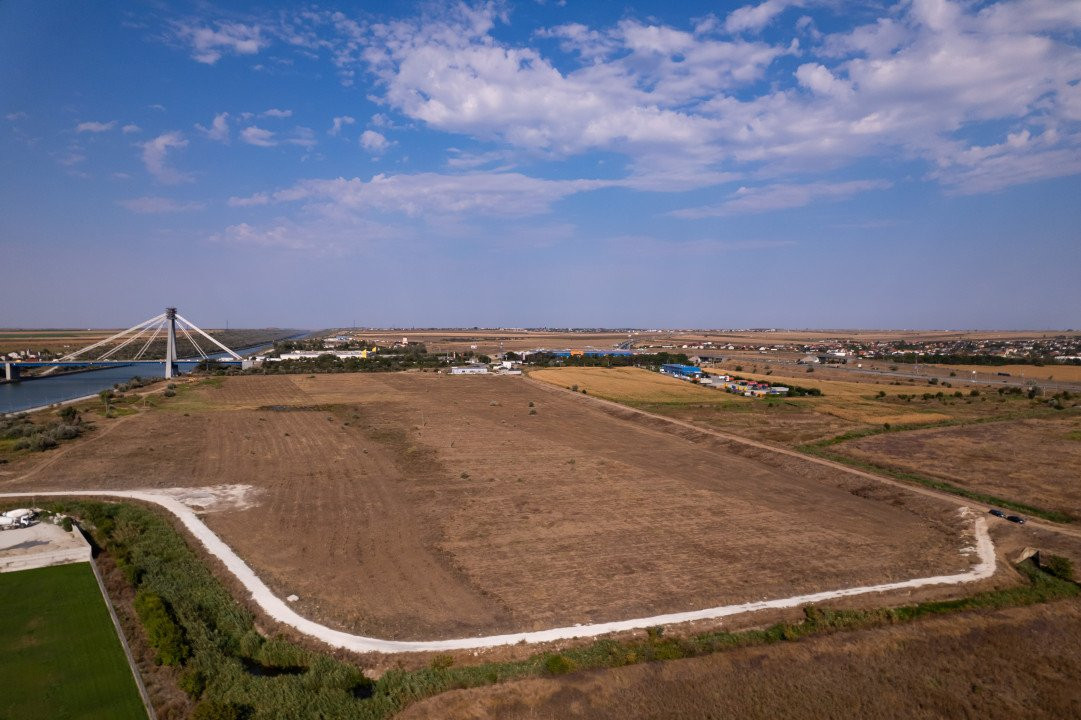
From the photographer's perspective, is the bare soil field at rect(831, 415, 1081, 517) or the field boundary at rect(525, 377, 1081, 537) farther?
the bare soil field at rect(831, 415, 1081, 517)

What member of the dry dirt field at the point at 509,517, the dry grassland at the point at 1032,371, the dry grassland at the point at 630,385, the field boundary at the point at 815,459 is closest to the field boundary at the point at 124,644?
the dry dirt field at the point at 509,517

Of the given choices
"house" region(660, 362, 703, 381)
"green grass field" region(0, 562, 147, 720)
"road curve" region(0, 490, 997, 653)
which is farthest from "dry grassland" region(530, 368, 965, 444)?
"green grass field" region(0, 562, 147, 720)

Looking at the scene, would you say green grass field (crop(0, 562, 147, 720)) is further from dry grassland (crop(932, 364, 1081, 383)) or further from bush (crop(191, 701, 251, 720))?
dry grassland (crop(932, 364, 1081, 383))

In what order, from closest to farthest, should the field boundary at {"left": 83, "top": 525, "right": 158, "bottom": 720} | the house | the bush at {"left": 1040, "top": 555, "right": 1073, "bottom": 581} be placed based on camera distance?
the field boundary at {"left": 83, "top": 525, "right": 158, "bottom": 720} → the bush at {"left": 1040, "top": 555, "right": 1073, "bottom": 581} → the house

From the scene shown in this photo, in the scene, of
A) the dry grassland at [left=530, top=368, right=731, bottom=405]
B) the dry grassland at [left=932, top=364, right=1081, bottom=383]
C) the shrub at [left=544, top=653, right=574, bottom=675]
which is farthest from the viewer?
the dry grassland at [left=932, top=364, right=1081, bottom=383]

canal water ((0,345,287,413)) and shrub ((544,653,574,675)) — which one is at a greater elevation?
canal water ((0,345,287,413))

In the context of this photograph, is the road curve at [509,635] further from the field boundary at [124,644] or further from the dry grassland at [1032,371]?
the dry grassland at [1032,371]

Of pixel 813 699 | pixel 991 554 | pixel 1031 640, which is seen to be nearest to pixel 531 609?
pixel 813 699

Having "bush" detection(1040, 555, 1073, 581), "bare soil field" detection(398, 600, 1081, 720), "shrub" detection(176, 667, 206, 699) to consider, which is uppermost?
"shrub" detection(176, 667, 206, 699)
